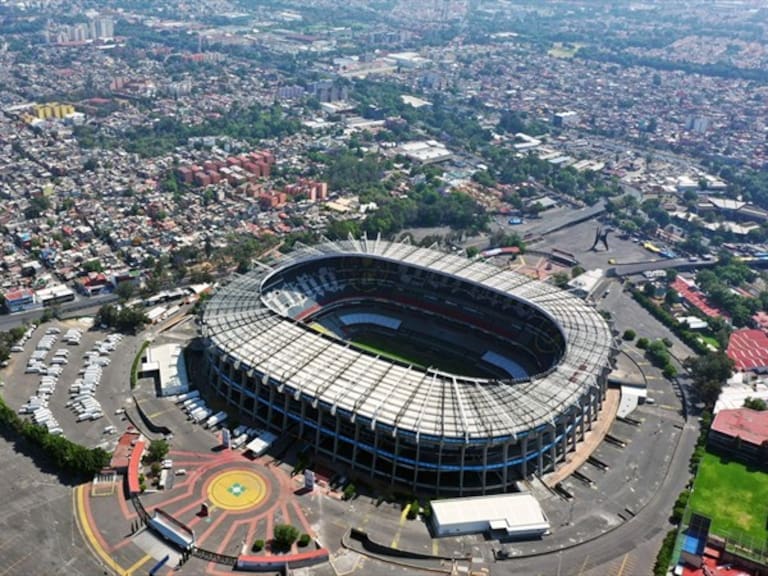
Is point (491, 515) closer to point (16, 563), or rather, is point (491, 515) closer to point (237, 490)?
point (237, 490)

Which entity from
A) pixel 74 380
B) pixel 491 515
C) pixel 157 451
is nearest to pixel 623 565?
pixel 491 515

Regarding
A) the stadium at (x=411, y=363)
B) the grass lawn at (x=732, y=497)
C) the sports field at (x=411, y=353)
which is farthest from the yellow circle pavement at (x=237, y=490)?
the grass lawn at (x=732, y=497)

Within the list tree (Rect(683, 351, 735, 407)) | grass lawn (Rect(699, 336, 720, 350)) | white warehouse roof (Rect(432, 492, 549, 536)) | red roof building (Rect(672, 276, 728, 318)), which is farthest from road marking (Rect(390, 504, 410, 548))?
red roof building (Rect(672, 276, 728, 318))

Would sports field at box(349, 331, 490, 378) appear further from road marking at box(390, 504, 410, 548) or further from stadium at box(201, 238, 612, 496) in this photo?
road marking at box(390, 504, 410, 548)

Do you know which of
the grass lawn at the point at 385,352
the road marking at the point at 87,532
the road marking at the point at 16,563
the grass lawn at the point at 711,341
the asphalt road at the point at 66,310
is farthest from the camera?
the grass lawn at the point at 711,341

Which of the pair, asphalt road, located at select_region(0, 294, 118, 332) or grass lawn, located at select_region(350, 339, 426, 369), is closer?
grass lawn, located at select_region(350, 339, 426, 369)

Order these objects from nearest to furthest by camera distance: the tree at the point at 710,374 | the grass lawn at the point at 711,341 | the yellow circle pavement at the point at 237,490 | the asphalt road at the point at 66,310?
the yellow circle pavement at the point at 237,490 → the tree at the point at 710,374 → the asphalt road at the point at 66,310 → the grass lawn at the point at 711,341

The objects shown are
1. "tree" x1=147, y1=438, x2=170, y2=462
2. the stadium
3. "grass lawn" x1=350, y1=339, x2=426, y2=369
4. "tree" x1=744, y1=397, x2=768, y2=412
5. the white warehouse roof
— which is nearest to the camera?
the white warehouse roof

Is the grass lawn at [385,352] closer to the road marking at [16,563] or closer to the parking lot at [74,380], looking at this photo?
the parking lot at [74,380]
